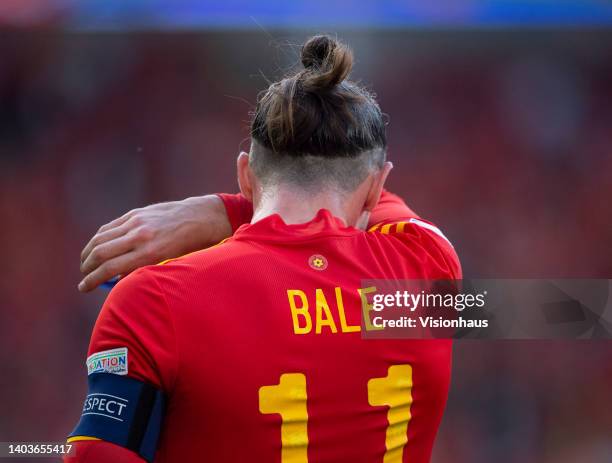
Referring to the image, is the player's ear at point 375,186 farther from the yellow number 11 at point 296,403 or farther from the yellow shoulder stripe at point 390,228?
the yellow number 11 at point 296,403

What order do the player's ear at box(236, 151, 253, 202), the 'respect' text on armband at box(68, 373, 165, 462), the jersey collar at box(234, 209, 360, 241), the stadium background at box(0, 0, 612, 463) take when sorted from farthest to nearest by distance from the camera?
the stadium background at box(0, 0, 612, 463) → the player's ear at box(236, 151, 253, 202) → the jersey collar at box(234, 209, 360, 241) → the 'respect' text on armband at box(68, 373, 165, 462)

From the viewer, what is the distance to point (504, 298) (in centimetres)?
204

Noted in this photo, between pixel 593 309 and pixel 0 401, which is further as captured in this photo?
pixel 0 401

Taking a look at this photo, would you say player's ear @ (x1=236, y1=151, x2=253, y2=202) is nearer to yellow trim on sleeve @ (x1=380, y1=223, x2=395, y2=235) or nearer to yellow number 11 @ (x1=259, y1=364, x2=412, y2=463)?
yellow trim on sleeve @ (x1=380, y1=223, x2=395, y2=235)

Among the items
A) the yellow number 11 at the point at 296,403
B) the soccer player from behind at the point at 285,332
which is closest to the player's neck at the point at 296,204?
the soccer player from behind at the point at 285,332

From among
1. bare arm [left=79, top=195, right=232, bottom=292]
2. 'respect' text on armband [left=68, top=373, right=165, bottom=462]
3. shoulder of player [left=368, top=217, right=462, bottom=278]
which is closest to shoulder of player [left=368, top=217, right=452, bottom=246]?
shoulder of player [left=368, top=217, right=462, bottom=278]

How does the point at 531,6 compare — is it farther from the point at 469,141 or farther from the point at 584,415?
the point at 584,415

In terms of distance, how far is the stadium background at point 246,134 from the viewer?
5.04 metres

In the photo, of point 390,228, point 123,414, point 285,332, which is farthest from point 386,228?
point 123,414

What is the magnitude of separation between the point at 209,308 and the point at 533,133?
4325mm

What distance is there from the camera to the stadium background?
5.04 metres

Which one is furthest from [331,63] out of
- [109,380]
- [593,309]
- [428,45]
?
[428,45]

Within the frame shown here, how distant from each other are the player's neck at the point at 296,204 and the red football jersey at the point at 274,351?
19mm

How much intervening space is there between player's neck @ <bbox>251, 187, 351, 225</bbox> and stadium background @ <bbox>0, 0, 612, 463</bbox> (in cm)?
370
